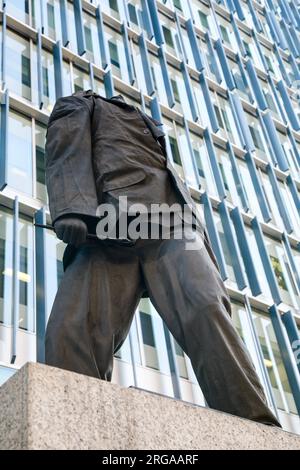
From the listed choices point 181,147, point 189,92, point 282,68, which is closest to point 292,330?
point 181,147

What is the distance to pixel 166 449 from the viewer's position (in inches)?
103

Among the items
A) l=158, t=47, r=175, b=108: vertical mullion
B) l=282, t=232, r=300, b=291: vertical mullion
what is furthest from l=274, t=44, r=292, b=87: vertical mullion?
l=282, t=232, r=300, b=291: vertical mullion

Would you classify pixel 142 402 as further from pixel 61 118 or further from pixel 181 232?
pixel 61 118

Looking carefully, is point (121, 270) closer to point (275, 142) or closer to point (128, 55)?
point (128, 55)

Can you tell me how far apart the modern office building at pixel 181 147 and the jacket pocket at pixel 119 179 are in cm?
822

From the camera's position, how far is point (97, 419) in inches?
100

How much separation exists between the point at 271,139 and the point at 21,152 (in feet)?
34.3

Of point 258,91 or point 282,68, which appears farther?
point 282,68

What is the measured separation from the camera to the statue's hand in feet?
12.0

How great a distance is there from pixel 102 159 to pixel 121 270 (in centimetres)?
68

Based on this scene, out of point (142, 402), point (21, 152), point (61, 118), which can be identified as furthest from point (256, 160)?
point (142, 402)

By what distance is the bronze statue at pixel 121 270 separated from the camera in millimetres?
3449

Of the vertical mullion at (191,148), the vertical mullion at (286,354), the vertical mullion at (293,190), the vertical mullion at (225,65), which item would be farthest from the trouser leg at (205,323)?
the vertical mullion at (225,65)

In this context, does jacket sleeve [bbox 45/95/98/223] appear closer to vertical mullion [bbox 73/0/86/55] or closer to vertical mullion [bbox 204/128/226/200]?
vertical mullion [bbox 73/0/86/55]
